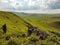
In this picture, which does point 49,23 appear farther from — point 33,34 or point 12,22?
point 12,22

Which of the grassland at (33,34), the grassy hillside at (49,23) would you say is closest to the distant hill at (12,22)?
the grassland at (33,34)

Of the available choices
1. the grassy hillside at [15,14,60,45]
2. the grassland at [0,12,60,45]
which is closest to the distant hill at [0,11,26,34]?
the grassland at [0,12,60,45]

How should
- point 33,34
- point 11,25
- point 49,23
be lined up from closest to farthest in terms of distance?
point 33,34 < point 49,23 < point 11,25

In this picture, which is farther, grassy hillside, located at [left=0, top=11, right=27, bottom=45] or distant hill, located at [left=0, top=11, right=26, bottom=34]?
distant hill, located at [left=0, top=11, right=26, bottom=34]

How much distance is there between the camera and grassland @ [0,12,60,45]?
26.1 metres

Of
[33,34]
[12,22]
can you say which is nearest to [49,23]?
[33,34]

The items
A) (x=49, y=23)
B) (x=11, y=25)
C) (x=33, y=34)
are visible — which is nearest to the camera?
(x=33, y=34)

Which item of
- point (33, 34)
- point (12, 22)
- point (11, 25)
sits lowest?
point (33, 34)

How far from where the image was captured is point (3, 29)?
27031mm

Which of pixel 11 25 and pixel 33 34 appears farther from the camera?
pixel 11 25

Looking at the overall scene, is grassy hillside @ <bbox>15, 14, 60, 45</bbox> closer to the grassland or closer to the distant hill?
the grassland

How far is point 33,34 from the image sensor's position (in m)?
26.4

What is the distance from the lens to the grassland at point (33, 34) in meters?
26.1

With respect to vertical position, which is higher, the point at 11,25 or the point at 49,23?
the point at 49,23
